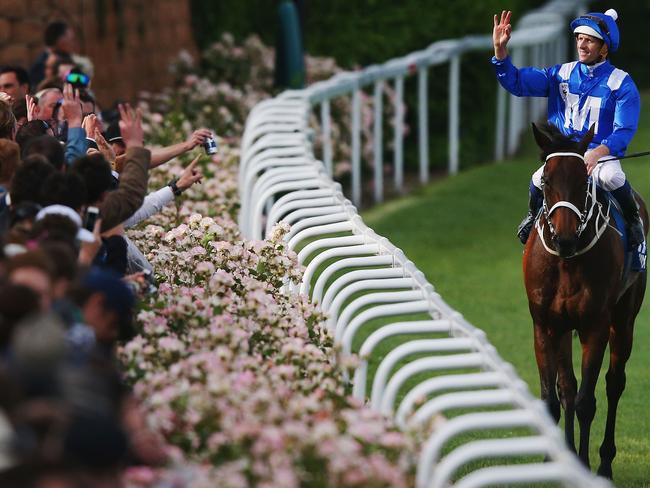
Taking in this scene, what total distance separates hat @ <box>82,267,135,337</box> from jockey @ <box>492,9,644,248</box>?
3078 millimetres

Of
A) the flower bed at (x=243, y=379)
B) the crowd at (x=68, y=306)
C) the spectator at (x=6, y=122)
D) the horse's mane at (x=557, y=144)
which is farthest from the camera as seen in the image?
the horse's mane at (x=557, y=144)

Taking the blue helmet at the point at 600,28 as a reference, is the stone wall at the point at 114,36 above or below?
below

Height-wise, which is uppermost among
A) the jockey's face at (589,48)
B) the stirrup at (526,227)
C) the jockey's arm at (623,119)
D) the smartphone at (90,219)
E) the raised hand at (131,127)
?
the jockey's face at (589,48)

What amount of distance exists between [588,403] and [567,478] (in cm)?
315

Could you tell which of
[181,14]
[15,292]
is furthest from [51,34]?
[15,292]

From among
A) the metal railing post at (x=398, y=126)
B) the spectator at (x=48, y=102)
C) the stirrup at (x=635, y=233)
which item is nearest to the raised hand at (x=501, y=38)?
the stirrup at (x=635, y=233)

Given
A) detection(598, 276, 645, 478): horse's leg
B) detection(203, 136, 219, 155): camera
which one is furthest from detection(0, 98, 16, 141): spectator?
detection(598, 276, 645, 478): horse's leg

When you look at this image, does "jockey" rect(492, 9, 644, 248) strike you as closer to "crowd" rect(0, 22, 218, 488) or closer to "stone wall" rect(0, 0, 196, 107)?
"crowd" rect(0, 22, 218, 488)

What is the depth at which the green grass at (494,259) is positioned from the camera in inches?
320

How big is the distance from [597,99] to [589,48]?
0.23 metres

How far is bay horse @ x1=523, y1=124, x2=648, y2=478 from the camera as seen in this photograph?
6.48 metres

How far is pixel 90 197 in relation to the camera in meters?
5.17

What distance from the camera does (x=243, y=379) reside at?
4320 mm

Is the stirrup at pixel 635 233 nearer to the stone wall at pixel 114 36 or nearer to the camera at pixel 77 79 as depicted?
the camera at pixel 77 79
